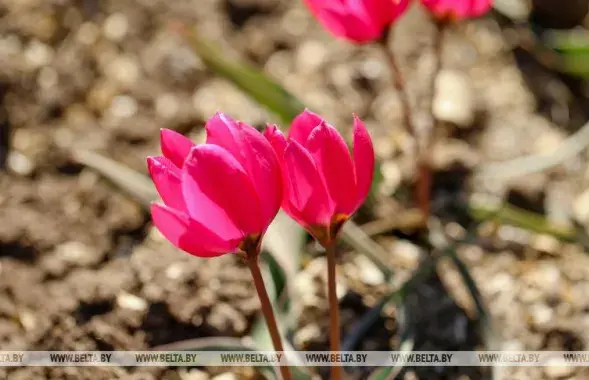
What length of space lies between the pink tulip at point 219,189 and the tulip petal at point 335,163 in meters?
0.05

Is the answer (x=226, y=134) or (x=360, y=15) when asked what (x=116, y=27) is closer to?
(x=360, y=15)

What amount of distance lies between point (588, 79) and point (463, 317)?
71 cm

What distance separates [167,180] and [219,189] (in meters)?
0.06

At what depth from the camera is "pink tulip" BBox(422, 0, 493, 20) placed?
138 cm

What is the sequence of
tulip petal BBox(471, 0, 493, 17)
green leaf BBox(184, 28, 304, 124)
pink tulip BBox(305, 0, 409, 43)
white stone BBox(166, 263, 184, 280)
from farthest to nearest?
green leaf BBox(184, 28, 304, 124) < white stone BBox(166, 263, 184, 280) < tulip petal BBox(471, 0, 493, 17) < pink tulip BBox(305, 0, 409, 43)

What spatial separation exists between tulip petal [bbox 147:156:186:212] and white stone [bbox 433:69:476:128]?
0.92 metres

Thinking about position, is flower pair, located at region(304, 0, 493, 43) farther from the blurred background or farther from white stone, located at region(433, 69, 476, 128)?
white stone, located at region(433, 69, 476, 128)

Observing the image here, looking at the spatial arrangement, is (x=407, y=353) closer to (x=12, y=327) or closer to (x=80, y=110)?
(x=12, y=327)

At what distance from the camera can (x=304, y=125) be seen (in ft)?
3.34

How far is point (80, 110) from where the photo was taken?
72.5 inches

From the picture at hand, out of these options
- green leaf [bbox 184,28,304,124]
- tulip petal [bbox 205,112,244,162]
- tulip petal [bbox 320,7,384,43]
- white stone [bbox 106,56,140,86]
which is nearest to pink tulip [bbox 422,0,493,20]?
tulip petal [bbox 320,7,384,43]

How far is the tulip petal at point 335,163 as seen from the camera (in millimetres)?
987

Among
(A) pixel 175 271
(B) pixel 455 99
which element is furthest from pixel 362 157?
(B) pixel 455 99

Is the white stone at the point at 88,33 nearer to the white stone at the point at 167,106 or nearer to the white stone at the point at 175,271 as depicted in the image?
the white stone at the point at 167,106
